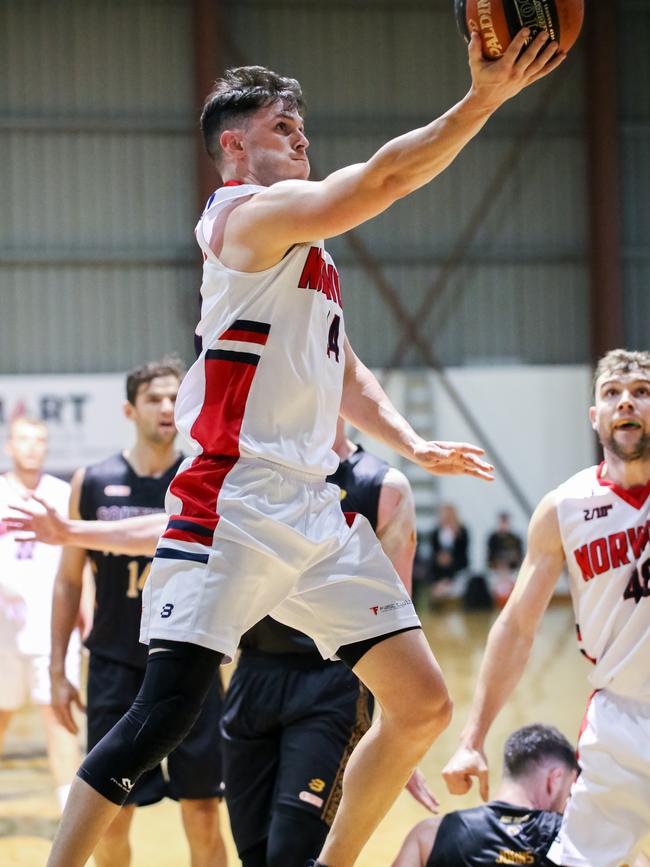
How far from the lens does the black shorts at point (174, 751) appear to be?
4660mm

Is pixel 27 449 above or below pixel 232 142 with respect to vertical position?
below

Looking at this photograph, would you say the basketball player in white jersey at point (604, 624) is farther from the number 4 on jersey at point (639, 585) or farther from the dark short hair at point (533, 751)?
the dark short hair at point (533, 751)

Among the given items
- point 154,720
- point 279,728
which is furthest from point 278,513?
point 279,728

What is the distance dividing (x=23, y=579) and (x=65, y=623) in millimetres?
1906

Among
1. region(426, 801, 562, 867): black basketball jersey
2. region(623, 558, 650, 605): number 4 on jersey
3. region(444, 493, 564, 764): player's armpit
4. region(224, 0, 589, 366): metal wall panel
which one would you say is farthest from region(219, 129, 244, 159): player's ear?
region(224, 0, 589, 366): metal wall panel

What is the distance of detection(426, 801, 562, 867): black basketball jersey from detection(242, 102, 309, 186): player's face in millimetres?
2333

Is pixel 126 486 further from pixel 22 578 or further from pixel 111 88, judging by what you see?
pixel 111 88

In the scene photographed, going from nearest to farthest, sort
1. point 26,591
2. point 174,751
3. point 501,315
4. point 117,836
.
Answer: point 117,836 < point 174,751 < point 26,591 < point 501,315

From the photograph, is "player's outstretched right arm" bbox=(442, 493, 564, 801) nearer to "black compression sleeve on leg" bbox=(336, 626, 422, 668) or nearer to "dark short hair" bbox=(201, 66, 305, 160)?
"black compression sleeve on leg" bbox=(336, 626, 422, 668)

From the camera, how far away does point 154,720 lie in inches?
114

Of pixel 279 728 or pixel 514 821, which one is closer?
pixel 279 728

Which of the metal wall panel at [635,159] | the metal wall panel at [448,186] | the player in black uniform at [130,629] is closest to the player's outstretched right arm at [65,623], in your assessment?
the player in black uniform at [130,629]

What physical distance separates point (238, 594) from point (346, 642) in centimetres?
33

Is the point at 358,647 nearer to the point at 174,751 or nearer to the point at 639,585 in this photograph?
the point at 639,585
